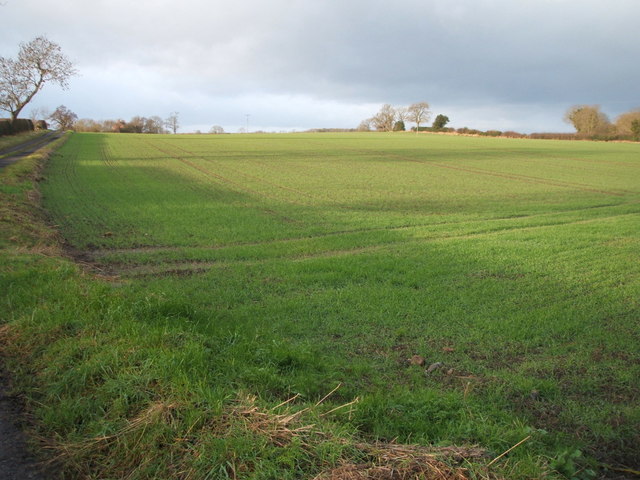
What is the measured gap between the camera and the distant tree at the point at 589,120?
86.5 m

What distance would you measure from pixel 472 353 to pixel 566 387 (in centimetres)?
109

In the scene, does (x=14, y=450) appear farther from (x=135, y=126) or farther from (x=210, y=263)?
(x=135, y=126)

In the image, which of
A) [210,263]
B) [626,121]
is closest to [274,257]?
[210,263]

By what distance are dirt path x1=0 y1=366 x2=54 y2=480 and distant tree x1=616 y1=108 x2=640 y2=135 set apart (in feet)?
294

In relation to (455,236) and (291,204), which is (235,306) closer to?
(455,236)

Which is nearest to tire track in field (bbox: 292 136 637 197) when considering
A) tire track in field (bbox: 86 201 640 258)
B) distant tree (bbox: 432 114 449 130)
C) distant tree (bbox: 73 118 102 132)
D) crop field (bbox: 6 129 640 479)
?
crop field (bbox: 6 129 640 479)

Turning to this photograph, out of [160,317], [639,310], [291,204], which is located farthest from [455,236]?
[160,317]

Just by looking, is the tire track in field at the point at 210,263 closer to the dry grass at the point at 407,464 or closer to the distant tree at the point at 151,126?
the dry grass at the point at 407,464

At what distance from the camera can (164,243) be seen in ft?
38.1

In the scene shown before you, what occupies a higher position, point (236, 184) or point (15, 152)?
point (15, 152)

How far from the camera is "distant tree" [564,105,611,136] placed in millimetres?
86500

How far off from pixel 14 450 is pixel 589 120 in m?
104

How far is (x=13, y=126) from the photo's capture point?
53094 millimetres

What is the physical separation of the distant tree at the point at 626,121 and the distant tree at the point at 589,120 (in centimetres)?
297
